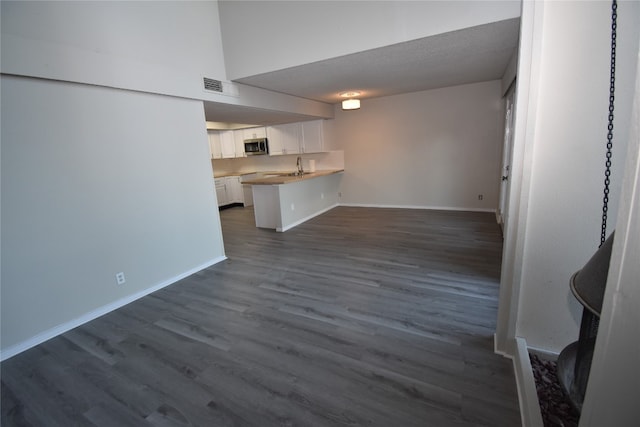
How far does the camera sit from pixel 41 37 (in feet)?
7.64

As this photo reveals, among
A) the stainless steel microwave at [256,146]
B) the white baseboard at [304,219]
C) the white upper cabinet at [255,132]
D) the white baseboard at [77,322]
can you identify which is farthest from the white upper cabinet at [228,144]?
the white baseboard at [77,322]

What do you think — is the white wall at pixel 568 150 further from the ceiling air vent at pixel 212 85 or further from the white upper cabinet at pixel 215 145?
the white upper cabinet at pixel 215 145

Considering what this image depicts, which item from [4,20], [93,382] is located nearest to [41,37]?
[4,20]

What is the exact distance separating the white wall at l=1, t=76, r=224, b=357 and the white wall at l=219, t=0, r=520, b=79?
994 millimetres

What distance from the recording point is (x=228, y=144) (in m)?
7.86

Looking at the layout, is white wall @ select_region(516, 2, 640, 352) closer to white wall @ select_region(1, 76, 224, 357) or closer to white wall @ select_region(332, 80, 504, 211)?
white wall @ select_region(1, 76, 224, 357)

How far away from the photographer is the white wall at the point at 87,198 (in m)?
2.27

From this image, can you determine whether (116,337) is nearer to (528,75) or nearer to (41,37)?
(41,37)

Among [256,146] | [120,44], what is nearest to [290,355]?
[120,44]

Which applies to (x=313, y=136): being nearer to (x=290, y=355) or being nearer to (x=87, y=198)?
(x=87, y=198)

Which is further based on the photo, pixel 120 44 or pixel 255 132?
pixel 255 132

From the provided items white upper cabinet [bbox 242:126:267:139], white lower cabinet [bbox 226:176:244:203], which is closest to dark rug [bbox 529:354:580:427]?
white upper cabinet [bbox 242:126:267:139]

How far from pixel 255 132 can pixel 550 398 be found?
7141 mm

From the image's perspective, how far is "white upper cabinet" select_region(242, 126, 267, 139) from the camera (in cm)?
722
